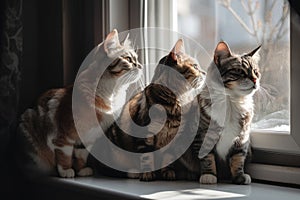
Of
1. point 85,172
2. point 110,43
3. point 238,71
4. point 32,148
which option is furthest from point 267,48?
point 32,148

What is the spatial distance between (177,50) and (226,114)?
24 centimetres

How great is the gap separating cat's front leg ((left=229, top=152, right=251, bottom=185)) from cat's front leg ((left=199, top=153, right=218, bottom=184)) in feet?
0.17

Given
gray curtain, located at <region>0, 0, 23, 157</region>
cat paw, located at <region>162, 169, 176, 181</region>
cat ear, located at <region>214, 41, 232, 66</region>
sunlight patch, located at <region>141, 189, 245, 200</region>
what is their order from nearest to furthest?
sunlight patch, located at <region>141, 189, 245, 200</region> → cat ear, located at <region>214, 41, 232, 66</region> → cat paw, located at <region>162, 169, 176, 181</region> → gray curtain, located at <region>0, 0, 23, 157</region>

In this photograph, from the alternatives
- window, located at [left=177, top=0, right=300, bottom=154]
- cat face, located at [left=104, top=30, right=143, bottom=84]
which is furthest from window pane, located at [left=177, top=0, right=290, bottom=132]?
cat face, located at [left=104, top=30, right=143, bottom=84]

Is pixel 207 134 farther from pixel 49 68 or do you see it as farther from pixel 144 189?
pixel 49 68

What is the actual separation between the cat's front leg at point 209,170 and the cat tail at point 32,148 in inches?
20.0

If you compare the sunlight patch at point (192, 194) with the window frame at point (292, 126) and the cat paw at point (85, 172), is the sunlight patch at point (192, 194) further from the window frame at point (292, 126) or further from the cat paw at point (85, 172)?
the cat paw at point (85, 172)

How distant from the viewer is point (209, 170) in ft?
4.71

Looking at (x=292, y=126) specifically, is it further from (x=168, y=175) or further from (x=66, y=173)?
(x=66, y=173)

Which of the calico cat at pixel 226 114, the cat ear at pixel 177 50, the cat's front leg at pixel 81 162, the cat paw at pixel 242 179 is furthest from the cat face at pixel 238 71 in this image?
the cat's front leg at pixel 81 162

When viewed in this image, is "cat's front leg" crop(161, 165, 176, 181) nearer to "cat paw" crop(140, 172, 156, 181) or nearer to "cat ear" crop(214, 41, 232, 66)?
"cat paw" crop(140, 172, 156, 181)

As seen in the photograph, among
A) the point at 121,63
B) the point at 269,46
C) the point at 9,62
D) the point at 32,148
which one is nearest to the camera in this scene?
the point at 269,46

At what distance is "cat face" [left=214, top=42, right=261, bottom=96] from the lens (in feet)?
4.50

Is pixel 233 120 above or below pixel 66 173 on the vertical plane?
above
